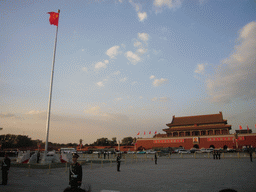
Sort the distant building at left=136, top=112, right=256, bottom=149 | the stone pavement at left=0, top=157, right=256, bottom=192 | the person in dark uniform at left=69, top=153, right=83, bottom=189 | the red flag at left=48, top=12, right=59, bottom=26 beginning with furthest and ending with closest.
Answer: the distant building at left=136, top=112, right=256, bottom=149 → the red flag at left=48, top=12, right=59, bottom=26 → the stone pavement at left=0, top=157, right=256, bottom=192 → the person in dark uniform at left=69, top=153, right=83, bottom=189

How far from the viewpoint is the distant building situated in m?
46.0

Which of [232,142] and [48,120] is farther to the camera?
[232,142]

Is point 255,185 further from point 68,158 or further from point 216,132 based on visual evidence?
point 216,132

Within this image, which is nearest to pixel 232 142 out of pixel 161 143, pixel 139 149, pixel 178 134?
pixel 178 134

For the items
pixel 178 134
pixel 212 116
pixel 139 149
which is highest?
pixel 212 116

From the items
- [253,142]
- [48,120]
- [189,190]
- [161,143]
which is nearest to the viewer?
[189,190]

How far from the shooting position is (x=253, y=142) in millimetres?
44469

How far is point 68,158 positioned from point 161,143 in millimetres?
36907

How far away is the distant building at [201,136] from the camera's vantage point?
46.0 meters

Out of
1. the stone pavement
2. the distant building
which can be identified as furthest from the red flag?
the distant building

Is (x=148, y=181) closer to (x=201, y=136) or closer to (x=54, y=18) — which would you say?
(x=54, y=18)

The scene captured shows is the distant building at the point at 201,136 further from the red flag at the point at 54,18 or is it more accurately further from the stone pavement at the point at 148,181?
the red flag at the point at 54,18

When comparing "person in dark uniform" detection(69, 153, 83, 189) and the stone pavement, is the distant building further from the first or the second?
"person in dark uniform" detection(69, 153, 83, 189)

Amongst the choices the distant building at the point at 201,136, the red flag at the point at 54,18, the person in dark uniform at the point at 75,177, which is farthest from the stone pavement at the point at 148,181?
the distant building at the point at 201,136
